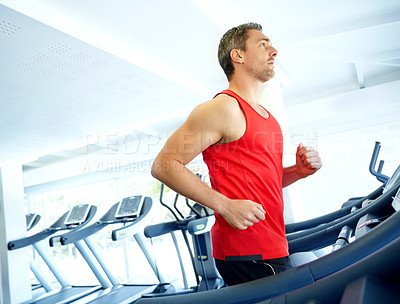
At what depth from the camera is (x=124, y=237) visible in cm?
478

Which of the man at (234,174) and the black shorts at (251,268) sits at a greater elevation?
the man at (234,174)

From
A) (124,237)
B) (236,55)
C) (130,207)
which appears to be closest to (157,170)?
→ (236,55)

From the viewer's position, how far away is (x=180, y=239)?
884 cm

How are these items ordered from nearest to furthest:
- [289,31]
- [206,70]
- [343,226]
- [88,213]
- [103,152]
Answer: [343,226]
[289,31]
[206,70]
[88,213]
[103,152]

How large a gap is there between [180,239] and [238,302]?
333 inches

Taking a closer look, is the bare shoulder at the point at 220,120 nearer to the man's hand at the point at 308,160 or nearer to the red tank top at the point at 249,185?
the red tank top at the point at 249,185

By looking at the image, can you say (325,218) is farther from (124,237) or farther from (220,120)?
(124,237)

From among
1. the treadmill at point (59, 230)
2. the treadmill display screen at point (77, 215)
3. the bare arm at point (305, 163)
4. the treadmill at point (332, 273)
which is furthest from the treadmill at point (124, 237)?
the treadmill at point (332, 273)

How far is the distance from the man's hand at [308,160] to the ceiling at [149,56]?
6.96 ft

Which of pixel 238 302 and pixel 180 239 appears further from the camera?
pixel 180 239

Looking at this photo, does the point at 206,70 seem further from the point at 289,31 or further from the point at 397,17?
the point at 397,17

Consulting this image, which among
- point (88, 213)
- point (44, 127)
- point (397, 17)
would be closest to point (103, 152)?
point (88, 213)

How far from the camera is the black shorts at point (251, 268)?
1.07 metres

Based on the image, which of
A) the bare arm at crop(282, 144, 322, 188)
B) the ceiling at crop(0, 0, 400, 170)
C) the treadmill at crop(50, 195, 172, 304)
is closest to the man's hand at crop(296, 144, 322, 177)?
the bare arm at crop(282, 144, 322, 188)
